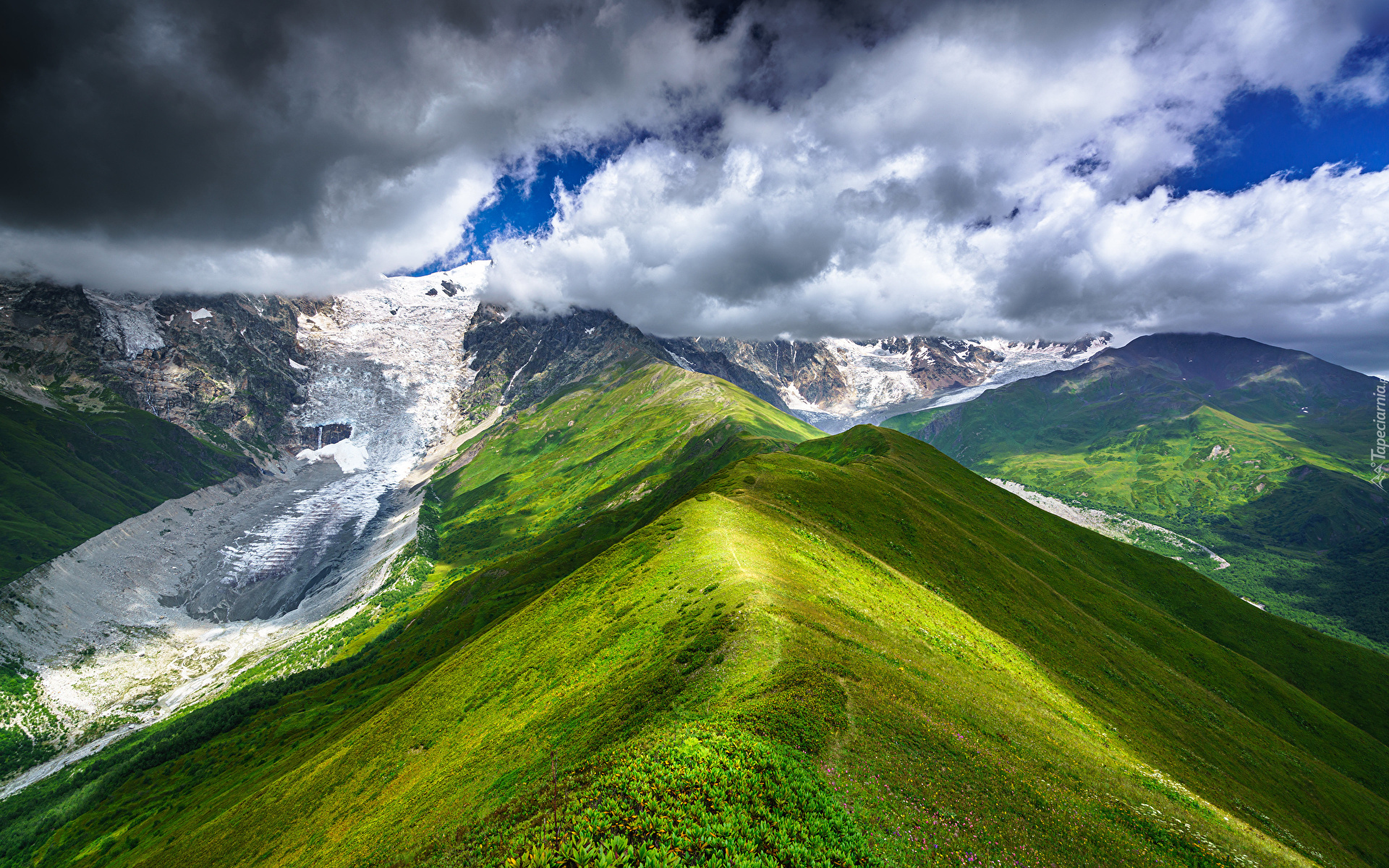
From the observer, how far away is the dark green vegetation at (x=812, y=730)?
1764 cm

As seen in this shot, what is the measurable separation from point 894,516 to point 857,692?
54.5 metres

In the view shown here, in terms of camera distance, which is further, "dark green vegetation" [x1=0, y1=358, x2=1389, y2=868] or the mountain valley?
the mountain valley

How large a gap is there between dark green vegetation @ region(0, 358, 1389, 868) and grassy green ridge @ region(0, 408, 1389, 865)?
20 centimetres

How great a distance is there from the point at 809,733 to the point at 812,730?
14.7 inches

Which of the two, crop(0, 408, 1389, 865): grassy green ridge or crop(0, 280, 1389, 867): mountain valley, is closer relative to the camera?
crop(0, 408, 1389, 865): grassy green ridge

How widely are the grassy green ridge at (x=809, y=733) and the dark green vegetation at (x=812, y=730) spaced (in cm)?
20

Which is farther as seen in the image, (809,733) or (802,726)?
(802,726)

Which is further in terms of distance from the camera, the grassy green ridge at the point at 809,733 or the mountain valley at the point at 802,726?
the mountain valley at the point at 802,726

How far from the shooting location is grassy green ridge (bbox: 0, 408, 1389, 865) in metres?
17.6

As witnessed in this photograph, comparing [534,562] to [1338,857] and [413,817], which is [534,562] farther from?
[1338,857]

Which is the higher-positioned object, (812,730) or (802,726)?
(802,726)

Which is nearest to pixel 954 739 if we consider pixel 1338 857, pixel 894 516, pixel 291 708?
pixel 894 516

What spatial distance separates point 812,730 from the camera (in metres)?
20.6

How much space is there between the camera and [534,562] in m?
142
